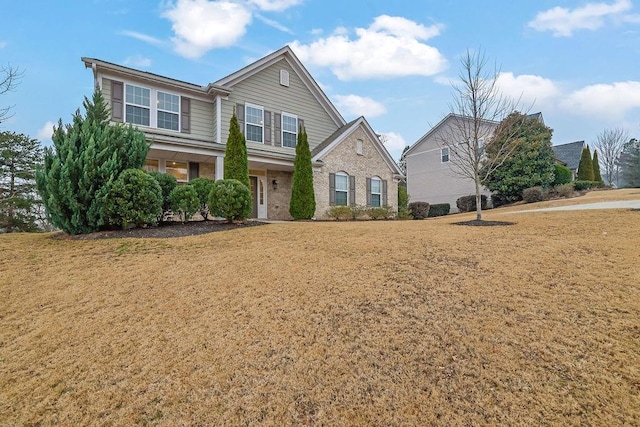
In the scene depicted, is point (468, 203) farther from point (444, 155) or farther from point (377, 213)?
point (377, 213)

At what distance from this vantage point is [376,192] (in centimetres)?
1669

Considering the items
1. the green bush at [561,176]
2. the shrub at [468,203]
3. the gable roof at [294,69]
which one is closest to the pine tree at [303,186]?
the gable roof at [294,69]

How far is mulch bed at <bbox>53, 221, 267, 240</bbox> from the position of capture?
7609 millimetres

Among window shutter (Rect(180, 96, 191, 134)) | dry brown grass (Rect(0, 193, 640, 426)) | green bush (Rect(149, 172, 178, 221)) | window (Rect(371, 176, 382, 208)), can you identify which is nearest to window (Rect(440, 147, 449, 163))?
window (Rect(371, 176, 382, 208))

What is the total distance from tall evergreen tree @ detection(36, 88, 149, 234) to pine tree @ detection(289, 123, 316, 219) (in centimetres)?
656

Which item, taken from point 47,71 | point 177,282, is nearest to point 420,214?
A: point 177,282

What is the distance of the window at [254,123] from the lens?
14.4 m

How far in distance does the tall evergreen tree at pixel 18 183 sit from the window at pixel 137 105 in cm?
586

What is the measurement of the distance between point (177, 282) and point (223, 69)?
1323 centimetres

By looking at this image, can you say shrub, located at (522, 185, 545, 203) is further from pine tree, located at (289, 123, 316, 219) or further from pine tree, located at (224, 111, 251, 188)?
pine tree, located at (224, 111, 251, 188)

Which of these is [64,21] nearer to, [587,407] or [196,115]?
[196,115]

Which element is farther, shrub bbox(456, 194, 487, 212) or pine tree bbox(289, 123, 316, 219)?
shrub bbox(456, 194, 487, 212)

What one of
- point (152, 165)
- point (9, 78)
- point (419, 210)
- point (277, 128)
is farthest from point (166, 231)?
point (419, 210)

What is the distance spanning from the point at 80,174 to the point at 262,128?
8179 mm
